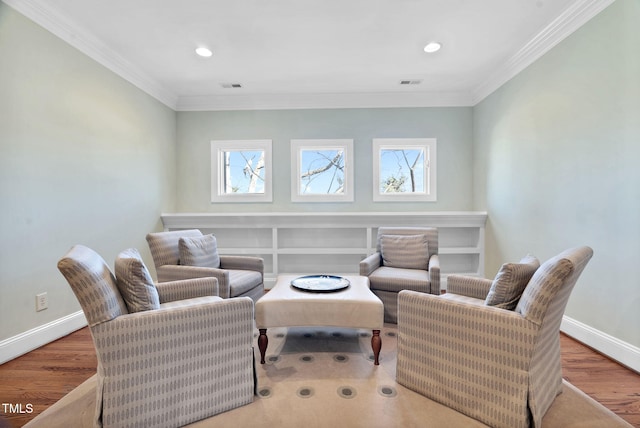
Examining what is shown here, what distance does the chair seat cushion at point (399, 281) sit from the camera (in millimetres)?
2602

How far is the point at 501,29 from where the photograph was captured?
271cm

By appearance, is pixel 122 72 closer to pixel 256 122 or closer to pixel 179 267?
pixel 256 122

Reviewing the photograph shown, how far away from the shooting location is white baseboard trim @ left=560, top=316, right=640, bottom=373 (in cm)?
199

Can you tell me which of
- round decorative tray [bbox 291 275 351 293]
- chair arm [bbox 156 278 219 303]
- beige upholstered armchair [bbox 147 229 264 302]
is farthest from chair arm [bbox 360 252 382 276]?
chair arm [bbox 156 278 219 303]

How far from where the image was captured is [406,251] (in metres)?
3.12

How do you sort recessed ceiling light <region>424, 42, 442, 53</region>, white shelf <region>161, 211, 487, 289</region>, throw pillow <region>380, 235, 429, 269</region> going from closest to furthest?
recessed ceiling light <region>424, 42, 442, 53</region>, throw pillow <region>380, 235, 429, 269</region>, white shelf <region>161, 211, 487, 289</region>

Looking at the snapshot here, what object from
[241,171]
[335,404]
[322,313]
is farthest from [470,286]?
[241,171]

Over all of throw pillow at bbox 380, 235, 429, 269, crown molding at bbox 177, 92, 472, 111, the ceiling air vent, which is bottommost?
throw pillow at bbox 380, 235, 429, 269

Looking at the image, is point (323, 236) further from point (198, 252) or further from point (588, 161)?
point (588, 161)

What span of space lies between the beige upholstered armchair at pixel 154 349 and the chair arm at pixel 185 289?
1.56ft

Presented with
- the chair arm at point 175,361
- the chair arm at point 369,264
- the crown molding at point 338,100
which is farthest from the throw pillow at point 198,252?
the crown molding at point 338,100

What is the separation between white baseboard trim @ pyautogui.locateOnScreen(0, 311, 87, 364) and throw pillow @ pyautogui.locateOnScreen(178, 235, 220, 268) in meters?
1.08

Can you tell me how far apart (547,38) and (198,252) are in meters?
3.70

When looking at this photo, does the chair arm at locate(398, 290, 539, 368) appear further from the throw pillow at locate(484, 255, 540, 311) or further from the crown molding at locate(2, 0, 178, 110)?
the crown molding at locate(2, 0, 178, 110)
